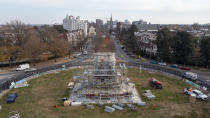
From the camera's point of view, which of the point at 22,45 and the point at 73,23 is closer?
the point at 22,45

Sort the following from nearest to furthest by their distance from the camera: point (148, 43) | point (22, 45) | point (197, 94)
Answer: point (197, 94), point (22, 45), point (148, 43)

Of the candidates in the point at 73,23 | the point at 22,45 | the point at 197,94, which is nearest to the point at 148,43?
the point at 197,94

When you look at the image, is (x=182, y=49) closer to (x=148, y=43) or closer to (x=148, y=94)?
(x=148, y=43)

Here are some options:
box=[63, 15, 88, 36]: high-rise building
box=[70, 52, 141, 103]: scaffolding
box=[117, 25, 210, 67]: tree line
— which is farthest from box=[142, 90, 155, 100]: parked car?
box=[63, 15, 88, 36]: high-rise building

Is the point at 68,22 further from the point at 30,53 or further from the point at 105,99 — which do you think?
the point at 105,99

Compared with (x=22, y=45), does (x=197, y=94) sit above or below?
below

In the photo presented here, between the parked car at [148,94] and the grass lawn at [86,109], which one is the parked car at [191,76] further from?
the parked car at [148,94]

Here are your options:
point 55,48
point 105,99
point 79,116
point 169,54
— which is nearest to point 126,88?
point 105,99

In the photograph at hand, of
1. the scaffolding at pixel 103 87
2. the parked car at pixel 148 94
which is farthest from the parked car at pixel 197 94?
the scaffolding at pixel 103 87

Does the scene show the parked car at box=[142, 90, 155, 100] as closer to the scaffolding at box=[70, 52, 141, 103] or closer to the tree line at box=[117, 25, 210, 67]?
the scaffolding at box=[70, 52, 141, 103]
